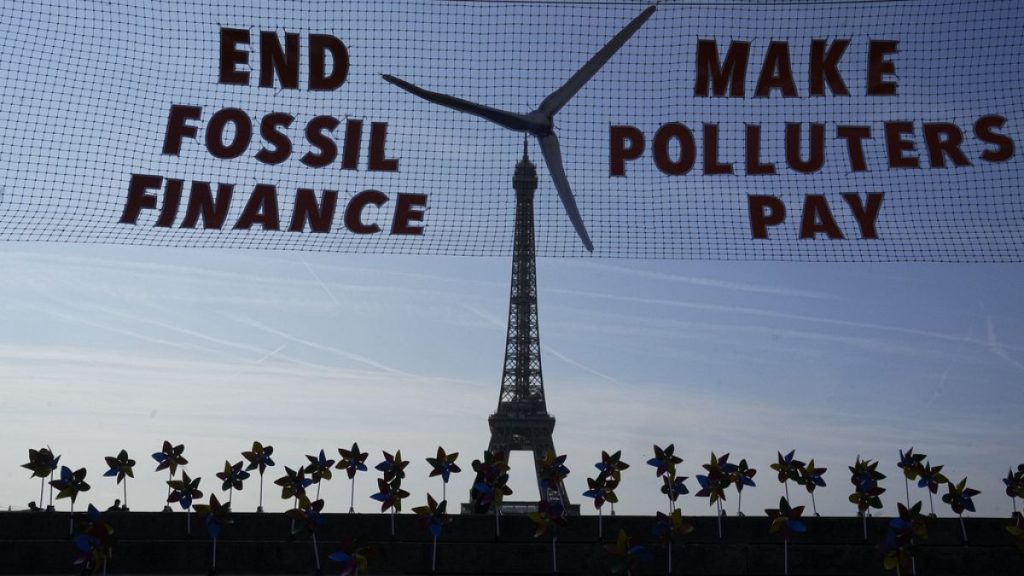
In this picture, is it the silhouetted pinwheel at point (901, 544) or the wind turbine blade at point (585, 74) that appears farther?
the wind turbine blade at point (585, 74)

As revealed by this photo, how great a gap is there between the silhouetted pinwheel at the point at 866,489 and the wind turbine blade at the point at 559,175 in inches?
299

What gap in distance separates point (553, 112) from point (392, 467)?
9.07 metres

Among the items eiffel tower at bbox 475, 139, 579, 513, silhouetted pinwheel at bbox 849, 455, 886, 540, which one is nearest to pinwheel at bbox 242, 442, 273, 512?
silhouetted pinwheel at bbox 849, 455, 886, 540

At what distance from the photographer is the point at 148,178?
1109 inches

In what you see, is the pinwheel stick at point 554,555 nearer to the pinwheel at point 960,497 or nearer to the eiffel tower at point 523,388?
the pinwheel at point 960,497

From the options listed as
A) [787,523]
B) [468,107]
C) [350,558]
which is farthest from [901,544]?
[468,107]

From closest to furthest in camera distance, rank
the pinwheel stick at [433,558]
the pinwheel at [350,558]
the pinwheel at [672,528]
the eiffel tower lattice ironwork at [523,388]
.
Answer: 1. the pinwheel at [350,558]
2. the pinwheel at [672,528]
3. the pinwheel stick at [433,558]
4. the eiffel tower lattice ironwork at [523,388]

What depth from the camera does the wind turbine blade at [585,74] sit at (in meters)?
30.4

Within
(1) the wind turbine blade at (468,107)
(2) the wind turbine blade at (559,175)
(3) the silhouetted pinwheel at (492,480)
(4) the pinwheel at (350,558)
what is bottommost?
(4) the pinwheel at (350,558)

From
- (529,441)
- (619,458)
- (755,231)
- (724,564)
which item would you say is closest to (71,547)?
(619,458)

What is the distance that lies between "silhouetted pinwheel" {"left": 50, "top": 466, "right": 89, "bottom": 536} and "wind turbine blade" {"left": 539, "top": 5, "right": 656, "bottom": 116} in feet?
40.5

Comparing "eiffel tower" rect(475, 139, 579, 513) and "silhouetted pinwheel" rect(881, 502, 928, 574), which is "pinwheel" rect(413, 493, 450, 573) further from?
"eiffel tower" rect(475, 139, 579, 513)

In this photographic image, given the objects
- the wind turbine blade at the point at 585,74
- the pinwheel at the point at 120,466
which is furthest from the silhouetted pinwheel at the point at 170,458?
the wind turbine blade at the point at 585,74

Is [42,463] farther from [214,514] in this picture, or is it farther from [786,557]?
[786,557]
